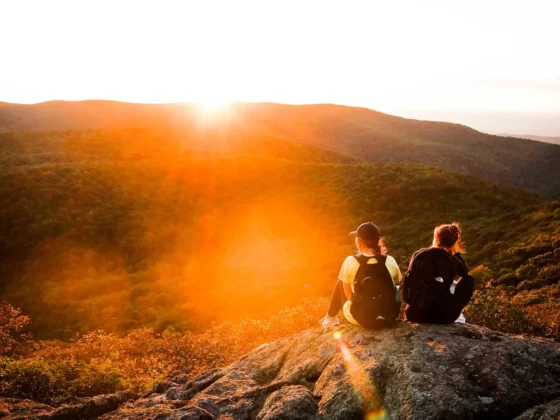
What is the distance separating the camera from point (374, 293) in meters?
6.73

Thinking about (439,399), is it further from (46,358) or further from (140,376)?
(46,358)

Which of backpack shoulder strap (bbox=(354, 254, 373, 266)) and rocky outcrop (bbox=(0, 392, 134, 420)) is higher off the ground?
backpack shoulder strap (bbox=(354, 254, 373, 266))

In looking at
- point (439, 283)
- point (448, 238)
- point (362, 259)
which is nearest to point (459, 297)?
point (439, 283)

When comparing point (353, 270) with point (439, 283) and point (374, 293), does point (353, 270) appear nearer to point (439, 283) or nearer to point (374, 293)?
point (374, 293)

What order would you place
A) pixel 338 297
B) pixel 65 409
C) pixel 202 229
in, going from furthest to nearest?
pixel 202 229, pixel 338 297, pixel 65 409

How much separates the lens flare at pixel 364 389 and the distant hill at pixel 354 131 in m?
69.7

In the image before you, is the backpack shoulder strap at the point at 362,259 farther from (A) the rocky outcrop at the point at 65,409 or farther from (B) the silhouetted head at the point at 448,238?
(A) the rocky outcrop at the point at 65,409

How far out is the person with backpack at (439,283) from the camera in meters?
6.62

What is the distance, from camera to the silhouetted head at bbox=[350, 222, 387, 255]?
22.0ft

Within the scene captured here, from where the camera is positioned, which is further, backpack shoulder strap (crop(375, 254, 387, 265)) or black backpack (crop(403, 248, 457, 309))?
backpack shoulder strap (crop(375, 254, 387, 265))

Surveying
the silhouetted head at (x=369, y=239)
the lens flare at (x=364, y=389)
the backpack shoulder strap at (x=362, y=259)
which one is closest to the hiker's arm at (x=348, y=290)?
the backpack shoulder strap at (x=362, y=259)

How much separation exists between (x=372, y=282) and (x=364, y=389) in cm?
174

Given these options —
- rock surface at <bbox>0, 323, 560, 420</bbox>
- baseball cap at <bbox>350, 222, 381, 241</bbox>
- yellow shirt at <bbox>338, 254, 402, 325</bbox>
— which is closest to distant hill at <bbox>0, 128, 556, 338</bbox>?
rock surface at <bbox>0, 323, 560, 420</bbox>

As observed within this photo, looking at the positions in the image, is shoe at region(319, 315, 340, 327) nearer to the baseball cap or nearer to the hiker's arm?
the hiker's arm
